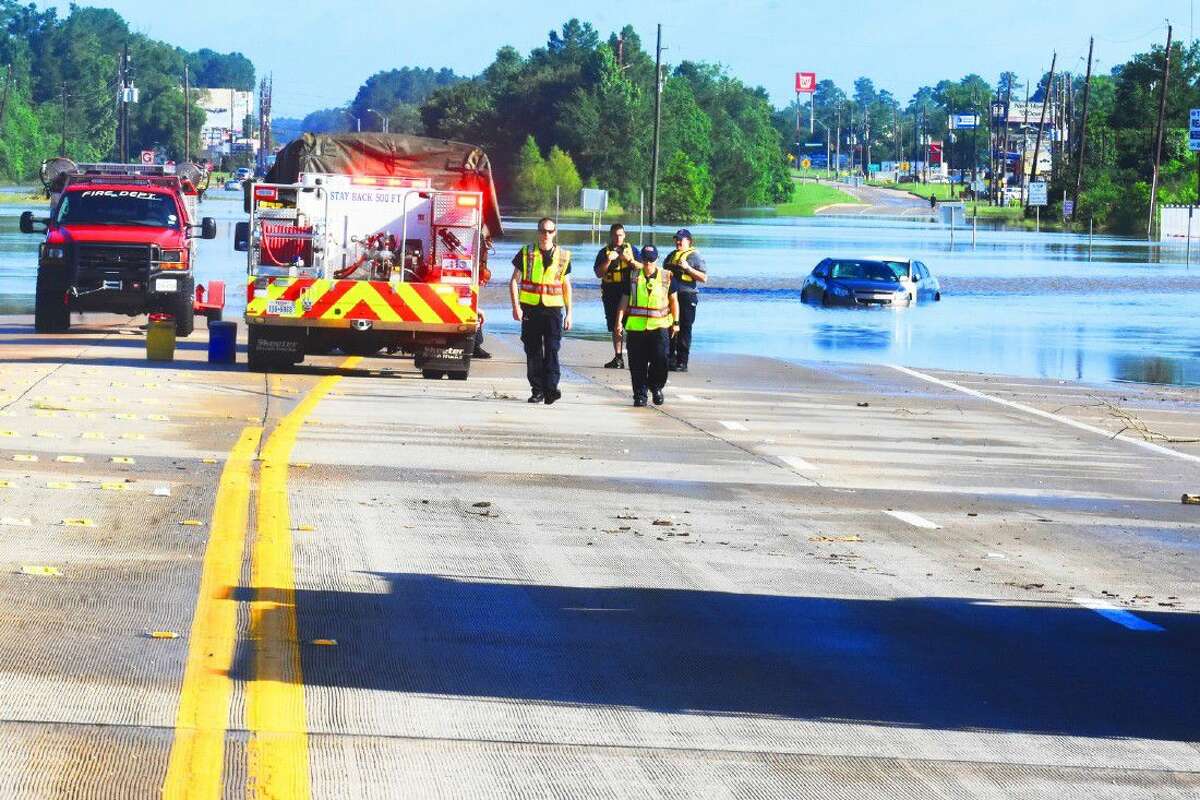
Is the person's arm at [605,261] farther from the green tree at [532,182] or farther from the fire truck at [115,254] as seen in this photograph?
the green tree at [532,182]

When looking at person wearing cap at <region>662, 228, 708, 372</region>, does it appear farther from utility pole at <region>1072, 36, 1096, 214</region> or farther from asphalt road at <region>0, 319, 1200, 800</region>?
utility pole at <region>1072, 36, 1096, 214</region>

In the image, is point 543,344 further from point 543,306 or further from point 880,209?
point 880,209

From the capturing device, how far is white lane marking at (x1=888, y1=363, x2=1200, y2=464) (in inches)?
710

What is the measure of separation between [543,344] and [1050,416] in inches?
209

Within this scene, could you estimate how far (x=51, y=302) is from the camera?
27.9 metres

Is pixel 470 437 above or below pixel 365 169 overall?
below

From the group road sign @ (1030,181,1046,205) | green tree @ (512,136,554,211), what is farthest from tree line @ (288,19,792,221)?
road sign @ (1030,181,1046,205)

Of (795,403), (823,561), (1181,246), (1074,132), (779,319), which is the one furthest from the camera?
(1074,132)

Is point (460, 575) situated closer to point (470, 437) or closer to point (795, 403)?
point (470, 437)

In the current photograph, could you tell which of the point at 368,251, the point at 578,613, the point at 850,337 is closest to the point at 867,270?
the point at 850,337

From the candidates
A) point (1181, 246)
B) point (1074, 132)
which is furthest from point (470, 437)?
point (1074, 132)

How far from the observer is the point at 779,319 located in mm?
38344

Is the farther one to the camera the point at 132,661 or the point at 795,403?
the point at 795,403

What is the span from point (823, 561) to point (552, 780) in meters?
4.53
